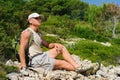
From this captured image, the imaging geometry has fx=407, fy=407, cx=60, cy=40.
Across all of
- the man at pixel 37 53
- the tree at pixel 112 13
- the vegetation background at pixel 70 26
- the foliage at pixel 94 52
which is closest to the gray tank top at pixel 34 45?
the man at pixel 37 53

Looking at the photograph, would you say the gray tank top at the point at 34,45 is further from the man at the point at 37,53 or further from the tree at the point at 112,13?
the tree at the point at 112,13

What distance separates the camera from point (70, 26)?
3394 cm

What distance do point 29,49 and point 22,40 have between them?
26 centimetres

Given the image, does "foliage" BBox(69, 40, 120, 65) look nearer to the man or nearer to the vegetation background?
the vegetation background

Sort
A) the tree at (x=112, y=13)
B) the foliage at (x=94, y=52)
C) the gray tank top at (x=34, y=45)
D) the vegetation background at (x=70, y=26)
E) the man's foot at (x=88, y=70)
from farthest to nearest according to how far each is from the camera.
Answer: the tree at (x=112, y=13) → the foliage at (x=94, y=52) → the vegetation background at (x=70, y=26) → the man's foot at (x=88, y=70) → the gray tank top at (x=34, y=45)

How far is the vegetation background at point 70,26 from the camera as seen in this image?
1619cm

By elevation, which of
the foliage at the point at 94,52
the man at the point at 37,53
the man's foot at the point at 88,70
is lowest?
the foliage at the point at 94,52

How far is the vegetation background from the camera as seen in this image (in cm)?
1619

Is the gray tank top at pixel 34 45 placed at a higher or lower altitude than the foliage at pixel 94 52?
higher

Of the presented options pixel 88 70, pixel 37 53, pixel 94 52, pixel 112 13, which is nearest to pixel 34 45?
pixel 37 53

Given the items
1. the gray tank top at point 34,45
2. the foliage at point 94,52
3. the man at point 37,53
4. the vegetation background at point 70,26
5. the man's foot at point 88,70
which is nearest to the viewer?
the man at point 37,53

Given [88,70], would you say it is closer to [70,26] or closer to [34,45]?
[34,45]

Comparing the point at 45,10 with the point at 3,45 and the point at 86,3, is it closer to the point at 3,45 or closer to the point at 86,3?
the point at 86,3

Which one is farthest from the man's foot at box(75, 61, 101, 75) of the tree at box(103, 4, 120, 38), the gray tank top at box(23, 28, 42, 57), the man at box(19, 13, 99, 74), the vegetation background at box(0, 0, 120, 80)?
the tree at box(103, 4, 120, 38)
